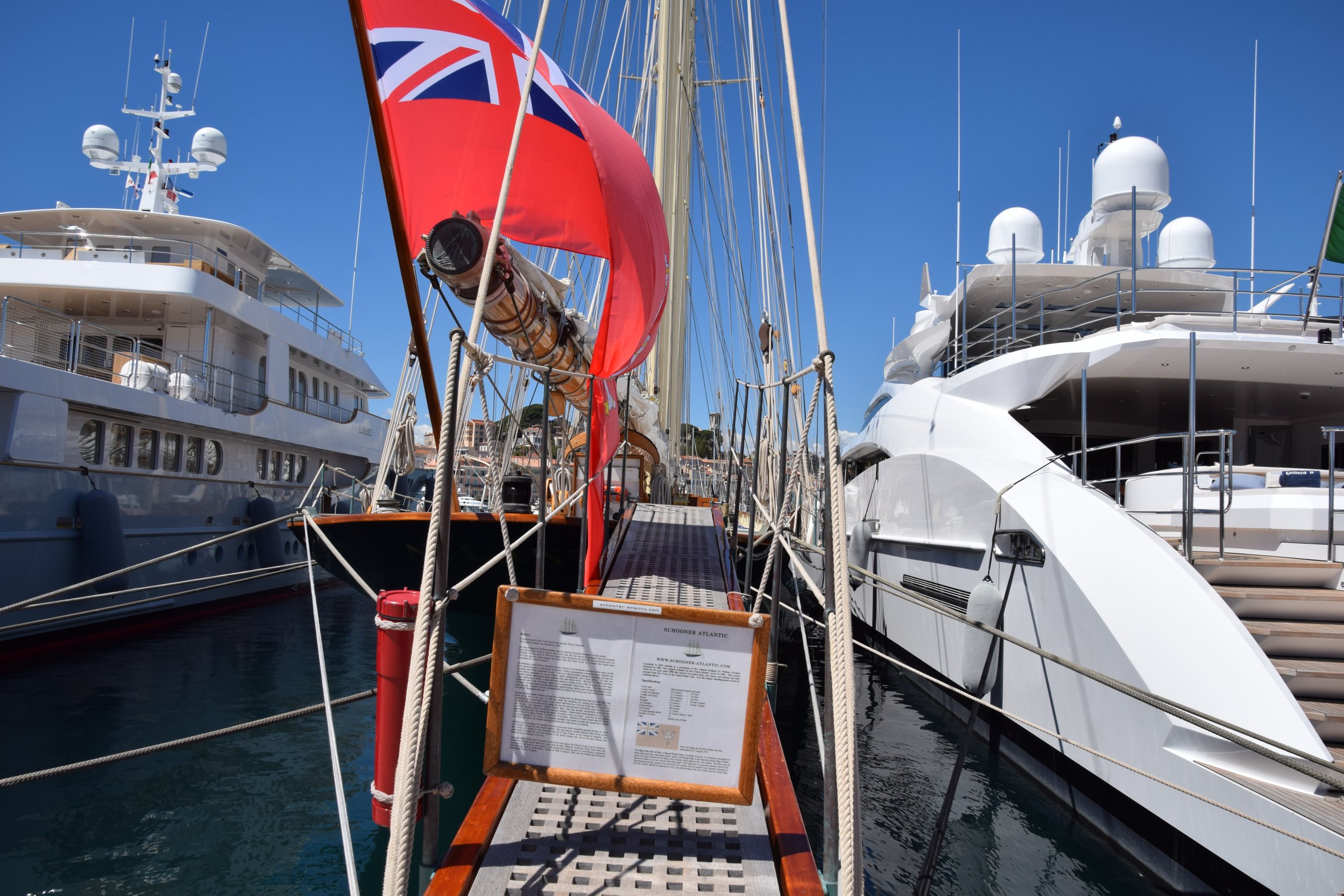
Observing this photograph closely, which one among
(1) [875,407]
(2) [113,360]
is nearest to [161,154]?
(2) [113,360]

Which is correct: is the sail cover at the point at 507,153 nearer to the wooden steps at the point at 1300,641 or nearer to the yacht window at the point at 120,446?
the wooden steps at the point at 1300,641

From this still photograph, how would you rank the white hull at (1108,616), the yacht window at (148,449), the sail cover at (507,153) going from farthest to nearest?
the yacht window at (148,449)
the sail cover at (507,153)
the white hull at (1108,616)

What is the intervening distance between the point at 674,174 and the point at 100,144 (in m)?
15.0

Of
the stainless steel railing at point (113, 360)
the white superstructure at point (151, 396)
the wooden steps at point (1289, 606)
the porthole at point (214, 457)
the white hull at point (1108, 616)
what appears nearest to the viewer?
the white hull at point (1108, 616)

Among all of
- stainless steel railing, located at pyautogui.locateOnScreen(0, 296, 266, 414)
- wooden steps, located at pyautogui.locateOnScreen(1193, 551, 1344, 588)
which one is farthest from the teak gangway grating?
stainless steel railing, located at pyautogui.locateOnScreen(0, 296, 266, 414)

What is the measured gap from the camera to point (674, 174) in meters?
11.8

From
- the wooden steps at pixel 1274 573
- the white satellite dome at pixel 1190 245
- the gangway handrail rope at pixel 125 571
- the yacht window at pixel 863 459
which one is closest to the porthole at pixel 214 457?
the gangway handrail rope at pixel 125 571

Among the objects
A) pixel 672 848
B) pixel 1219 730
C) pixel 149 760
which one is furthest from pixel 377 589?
pixel 1219 730

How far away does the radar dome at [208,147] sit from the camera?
18.6 meters

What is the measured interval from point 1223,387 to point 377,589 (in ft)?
30.9

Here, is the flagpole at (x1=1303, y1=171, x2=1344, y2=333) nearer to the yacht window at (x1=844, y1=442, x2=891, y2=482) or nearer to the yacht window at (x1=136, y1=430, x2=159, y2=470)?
the yacht window at (x1=844, y1=442, x2=891, y2=482)

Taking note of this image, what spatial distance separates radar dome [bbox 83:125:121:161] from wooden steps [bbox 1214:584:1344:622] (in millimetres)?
22819

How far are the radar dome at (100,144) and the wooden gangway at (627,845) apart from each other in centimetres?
2114

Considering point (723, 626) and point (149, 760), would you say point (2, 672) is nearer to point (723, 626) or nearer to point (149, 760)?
point (149, 760)
